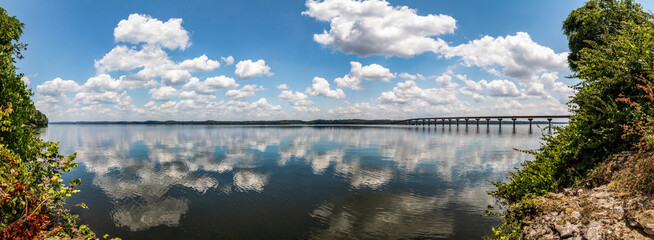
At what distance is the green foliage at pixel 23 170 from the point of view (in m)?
6.19

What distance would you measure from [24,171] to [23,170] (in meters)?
0.04

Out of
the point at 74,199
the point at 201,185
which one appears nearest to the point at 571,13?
the point at 201,185

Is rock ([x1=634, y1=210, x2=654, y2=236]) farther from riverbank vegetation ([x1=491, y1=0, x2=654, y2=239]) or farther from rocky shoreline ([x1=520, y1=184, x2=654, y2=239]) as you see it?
riverbank vegetation ([x1=491, y1=0, x2=654, y2=239])

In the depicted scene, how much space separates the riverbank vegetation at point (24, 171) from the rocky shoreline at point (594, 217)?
12.1 meters

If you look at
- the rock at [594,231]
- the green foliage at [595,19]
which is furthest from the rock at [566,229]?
the green foliage at [595,19]

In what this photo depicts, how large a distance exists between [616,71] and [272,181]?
2044 centimetres

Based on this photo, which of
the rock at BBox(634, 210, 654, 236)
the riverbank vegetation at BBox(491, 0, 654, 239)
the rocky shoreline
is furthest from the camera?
the riverbank vegetation at BBox(491, 0, 654, 239)

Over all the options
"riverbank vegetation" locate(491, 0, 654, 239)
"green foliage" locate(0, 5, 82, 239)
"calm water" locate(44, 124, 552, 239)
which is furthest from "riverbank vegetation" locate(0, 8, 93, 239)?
"riverbank vegetation" locate(491, 0, 654, 239)

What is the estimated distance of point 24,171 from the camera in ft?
23.5

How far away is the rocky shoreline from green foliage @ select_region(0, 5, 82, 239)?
475 inches

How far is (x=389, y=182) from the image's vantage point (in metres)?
21.0

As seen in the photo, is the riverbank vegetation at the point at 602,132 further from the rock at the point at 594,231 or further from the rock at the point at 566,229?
the rock at the point at 594,231

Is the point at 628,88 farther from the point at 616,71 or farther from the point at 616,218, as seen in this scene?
the point at 616,218

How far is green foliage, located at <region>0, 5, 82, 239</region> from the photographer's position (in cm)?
619
